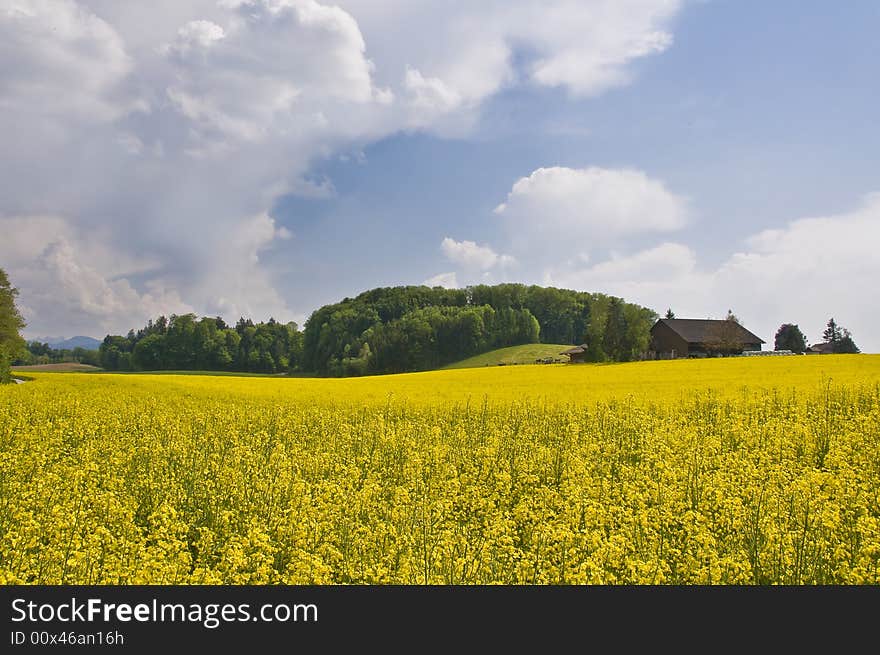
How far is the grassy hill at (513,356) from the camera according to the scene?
84938mm

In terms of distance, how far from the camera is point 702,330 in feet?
227

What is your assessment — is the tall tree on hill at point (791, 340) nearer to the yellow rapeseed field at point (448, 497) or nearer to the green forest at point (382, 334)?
the green forest at point (382, 334)

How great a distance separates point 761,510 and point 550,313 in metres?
108

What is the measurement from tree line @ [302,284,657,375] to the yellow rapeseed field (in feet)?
199

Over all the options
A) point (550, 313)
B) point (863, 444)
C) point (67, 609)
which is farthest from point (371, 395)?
point (550, 313)

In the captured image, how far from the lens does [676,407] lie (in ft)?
57.0

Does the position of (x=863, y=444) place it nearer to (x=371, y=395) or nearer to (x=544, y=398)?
(x=544, y=398)

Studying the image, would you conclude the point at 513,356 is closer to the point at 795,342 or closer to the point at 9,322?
the point at 795,342

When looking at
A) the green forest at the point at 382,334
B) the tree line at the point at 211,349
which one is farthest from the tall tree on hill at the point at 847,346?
the tree line at the point at 211,349

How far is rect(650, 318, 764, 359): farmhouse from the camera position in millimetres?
66312

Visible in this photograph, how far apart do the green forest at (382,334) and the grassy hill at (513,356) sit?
5637 mm

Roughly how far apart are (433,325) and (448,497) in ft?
305

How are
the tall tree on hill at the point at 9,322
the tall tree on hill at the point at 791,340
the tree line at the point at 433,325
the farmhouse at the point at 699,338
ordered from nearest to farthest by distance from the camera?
the tall tree on hill at the point at 9,322, the farmhouse at the point at 699,338, the tall tree on hill at the point at 791,340, the tree line at the point at 433,325

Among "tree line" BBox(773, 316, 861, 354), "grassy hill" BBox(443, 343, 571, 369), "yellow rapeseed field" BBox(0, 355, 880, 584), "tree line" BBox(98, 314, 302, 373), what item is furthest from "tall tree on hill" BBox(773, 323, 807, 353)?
"tree line" BBox(98, 314, 302, 373)
